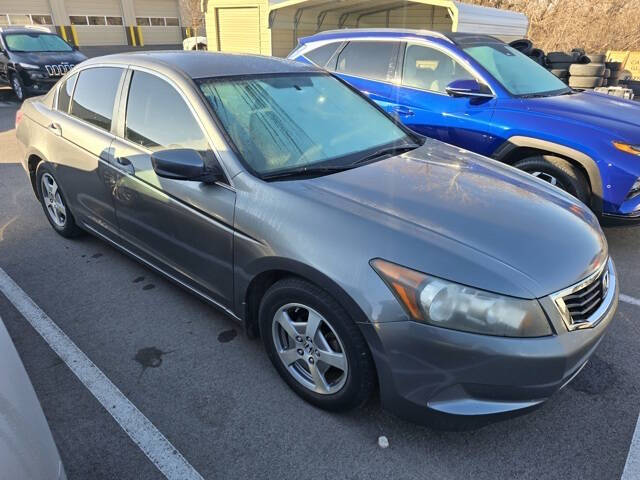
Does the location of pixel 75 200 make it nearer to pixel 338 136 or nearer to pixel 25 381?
pixel 338 136

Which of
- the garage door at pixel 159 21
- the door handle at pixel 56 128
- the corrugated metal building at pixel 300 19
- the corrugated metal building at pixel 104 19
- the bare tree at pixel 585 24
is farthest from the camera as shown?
the garage door at pixel 159 21

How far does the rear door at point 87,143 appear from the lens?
315 cm

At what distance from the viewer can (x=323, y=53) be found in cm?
552

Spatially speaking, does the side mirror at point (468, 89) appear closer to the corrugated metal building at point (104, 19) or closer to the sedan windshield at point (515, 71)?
the sedan windshield at point (515, 71)

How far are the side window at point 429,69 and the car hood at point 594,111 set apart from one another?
0.67 meters

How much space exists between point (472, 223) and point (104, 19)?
32694 mm

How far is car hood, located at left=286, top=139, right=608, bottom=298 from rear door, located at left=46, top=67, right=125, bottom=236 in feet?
5.60

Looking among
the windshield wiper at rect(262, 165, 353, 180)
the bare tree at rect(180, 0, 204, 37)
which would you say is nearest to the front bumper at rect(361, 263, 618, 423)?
the windshield wiper at rect(262, 165, 353, 180)

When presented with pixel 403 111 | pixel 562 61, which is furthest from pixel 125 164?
pixel 562 61

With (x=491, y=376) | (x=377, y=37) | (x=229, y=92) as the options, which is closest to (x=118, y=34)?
(x=377, y=37)

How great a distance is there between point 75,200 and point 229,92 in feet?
5.95

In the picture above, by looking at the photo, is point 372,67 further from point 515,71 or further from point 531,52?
point 531,52

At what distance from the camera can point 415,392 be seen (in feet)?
6.09

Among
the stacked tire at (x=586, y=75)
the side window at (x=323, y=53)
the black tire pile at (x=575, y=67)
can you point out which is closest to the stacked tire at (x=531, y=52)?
the black tire pile at (x=575, y=67)
